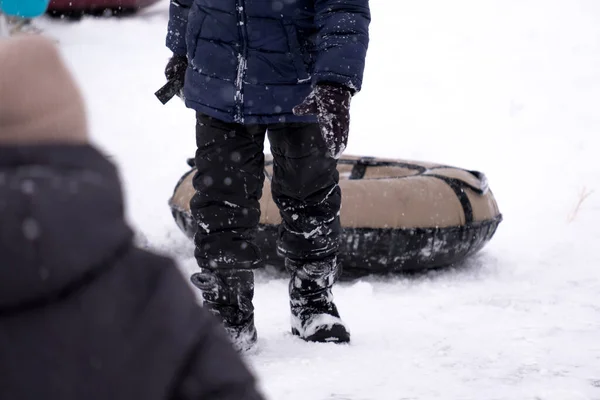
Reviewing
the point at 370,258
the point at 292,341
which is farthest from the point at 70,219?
the point at 370,258

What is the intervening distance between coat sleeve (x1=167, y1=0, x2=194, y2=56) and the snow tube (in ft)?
32.3

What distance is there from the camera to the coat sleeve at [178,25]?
3.31m

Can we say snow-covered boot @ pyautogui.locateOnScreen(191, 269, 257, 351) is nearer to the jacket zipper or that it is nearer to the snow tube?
the jacket zipper

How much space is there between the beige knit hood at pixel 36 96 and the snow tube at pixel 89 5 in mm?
12266

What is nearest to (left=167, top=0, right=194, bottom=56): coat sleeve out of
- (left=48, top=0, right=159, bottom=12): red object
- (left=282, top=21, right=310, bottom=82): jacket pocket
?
(left=282, top=21, right=310, bottom=82): jacket pocket

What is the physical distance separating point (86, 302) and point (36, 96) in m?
0.23

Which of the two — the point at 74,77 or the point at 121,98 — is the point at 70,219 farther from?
the point at 121,98

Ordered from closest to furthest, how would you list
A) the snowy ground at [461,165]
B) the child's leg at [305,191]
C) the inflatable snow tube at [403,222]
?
1. the snowy ground at [461,165]
2. the child's leg at [305,191]
3. the inflatable snow tube at [403,222]

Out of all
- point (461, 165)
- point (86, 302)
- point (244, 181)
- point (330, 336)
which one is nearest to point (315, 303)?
point (330, 336)

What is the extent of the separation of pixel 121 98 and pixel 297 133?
717 centimetres

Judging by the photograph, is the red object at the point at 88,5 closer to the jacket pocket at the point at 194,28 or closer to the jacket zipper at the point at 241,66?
the jacket pocket at the point at 194,28

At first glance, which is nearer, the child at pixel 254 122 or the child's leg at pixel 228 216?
the child at pixel 254 122

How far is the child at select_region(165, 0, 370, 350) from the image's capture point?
292 centimetres

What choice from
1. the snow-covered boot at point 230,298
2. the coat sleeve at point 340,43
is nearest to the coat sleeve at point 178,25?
the coat sleeve at point 340,43
